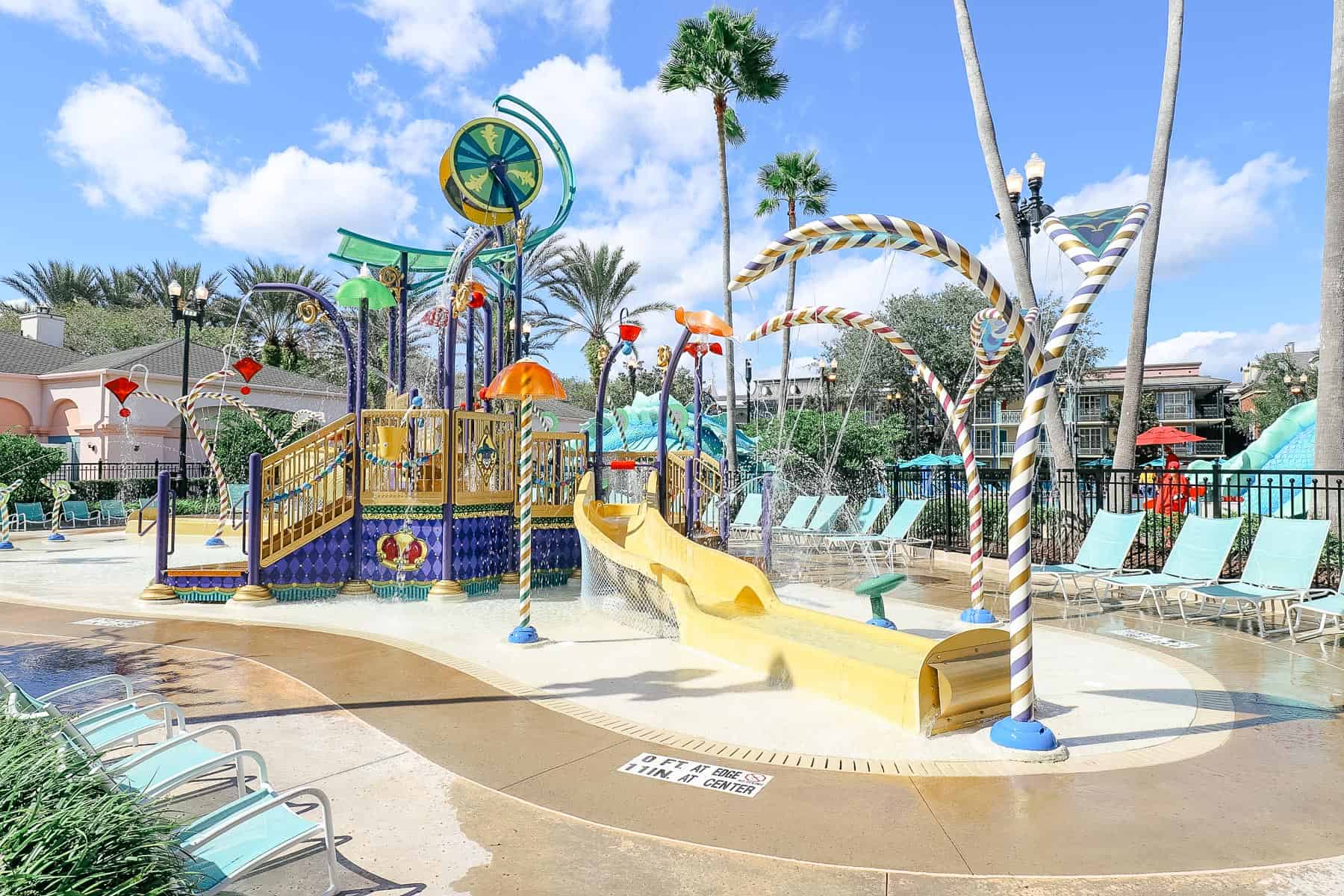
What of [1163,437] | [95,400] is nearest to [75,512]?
[95,400]

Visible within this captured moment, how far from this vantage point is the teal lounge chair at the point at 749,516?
1578cm

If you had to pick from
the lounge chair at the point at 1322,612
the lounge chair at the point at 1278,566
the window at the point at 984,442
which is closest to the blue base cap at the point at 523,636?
the lounge chair at the point at 1278,566

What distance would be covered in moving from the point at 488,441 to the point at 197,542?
37.4 ft

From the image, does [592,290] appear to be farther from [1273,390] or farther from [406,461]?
[1273,390]

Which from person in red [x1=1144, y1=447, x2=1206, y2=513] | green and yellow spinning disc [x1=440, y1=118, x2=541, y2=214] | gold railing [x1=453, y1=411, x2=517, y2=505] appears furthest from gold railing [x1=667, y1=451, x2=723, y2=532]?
person in red [x1=1144, y1=447, x2=1206, y2=513]

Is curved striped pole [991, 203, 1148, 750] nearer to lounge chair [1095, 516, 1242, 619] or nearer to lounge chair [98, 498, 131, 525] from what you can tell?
lounge chair [1095, 516, 1242, 619]

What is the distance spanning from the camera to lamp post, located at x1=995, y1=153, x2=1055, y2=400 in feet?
43.0

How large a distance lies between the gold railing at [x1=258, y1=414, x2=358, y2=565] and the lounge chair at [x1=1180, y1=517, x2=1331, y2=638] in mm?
10628

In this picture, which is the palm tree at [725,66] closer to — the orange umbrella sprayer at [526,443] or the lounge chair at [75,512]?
the orange umbrella sprayer at [526,443]

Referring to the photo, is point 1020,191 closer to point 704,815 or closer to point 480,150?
point 480,150

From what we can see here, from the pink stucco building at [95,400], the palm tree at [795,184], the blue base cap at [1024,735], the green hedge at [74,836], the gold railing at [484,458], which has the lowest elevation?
the blue base cap at [1024,735]

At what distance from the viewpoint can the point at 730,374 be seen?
22.2 m

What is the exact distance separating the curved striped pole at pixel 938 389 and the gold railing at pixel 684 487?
4.04 m

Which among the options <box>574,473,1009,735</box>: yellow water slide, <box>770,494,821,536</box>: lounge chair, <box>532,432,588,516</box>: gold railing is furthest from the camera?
<box>770,494,821,536</box>: lounge chair
